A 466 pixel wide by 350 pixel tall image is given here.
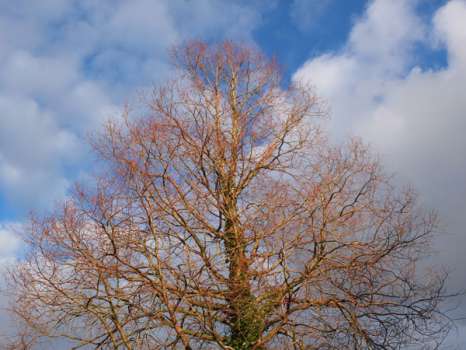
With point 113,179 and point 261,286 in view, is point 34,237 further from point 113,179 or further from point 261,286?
point 261,286

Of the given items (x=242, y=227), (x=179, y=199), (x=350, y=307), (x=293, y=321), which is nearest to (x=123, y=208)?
(x=179, y=199)

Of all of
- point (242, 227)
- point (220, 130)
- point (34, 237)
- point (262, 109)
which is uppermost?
point (262, 109)

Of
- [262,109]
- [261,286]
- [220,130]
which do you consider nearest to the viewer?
[261,286]

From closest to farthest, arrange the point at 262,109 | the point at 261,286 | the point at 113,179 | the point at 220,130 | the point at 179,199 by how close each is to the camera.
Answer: the point at 261,286, the point at 113,179, the point at 179,199, the point at 220,130, the point at 262,109

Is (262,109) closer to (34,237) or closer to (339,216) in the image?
(339,216)

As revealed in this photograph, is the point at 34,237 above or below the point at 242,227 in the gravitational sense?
below

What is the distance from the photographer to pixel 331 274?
10.7m

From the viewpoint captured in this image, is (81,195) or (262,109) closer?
(81,195)

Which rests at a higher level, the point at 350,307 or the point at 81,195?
the point at 81,195

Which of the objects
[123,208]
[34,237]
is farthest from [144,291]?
[34,237]

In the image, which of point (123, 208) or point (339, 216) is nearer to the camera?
point (123, 208)

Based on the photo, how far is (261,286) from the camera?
374 inches

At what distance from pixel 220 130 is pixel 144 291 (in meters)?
4.16

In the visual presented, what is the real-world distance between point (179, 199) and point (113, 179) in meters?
1.39
